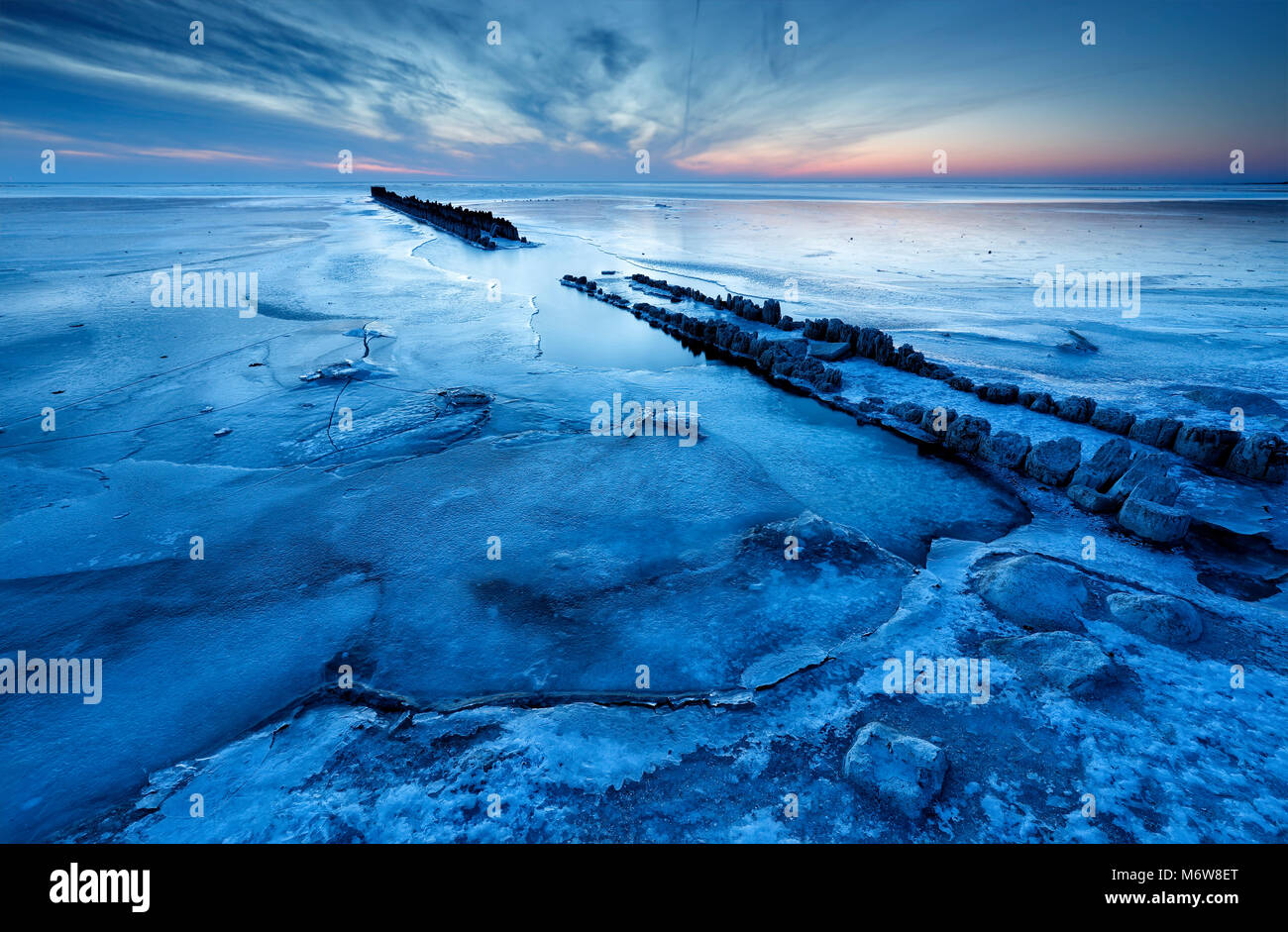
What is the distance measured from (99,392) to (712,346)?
10.3 meters

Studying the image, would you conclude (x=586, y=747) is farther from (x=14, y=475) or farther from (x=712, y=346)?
(x=712, y=346)

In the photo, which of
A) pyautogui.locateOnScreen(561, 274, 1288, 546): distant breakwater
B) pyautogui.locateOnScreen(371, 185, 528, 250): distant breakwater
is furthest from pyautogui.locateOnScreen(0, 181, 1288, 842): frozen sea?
pyautogui.locateOnScreen(371, 185, 528, 250): distant breakwater

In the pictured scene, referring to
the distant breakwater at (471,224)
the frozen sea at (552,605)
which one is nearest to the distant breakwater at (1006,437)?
the frozen sea at (552,605)

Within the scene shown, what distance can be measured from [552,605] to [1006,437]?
19.2 feet

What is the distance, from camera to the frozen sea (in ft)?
9.52

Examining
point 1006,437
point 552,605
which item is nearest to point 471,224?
point 1006,437

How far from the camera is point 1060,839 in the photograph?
269 cm

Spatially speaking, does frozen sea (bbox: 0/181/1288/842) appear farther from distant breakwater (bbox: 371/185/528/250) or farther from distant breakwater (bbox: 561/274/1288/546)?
distant breakwater (bbox: 371/185/528/250)

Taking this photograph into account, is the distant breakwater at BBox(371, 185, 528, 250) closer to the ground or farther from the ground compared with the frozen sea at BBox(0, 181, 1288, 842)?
farther from the ground

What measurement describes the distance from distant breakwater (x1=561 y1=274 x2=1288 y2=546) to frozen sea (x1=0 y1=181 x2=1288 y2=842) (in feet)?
1.19

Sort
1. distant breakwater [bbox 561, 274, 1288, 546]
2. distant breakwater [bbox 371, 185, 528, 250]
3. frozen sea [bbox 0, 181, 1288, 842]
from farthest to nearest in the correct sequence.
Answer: distant breakwater [bbox 371, 185, 528, 250] → distant breakwater [bbox 561, 274, 1288, 546] → frozen sea [bbox 0, 181, 1288, 842]

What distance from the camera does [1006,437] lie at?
6.72 metres
